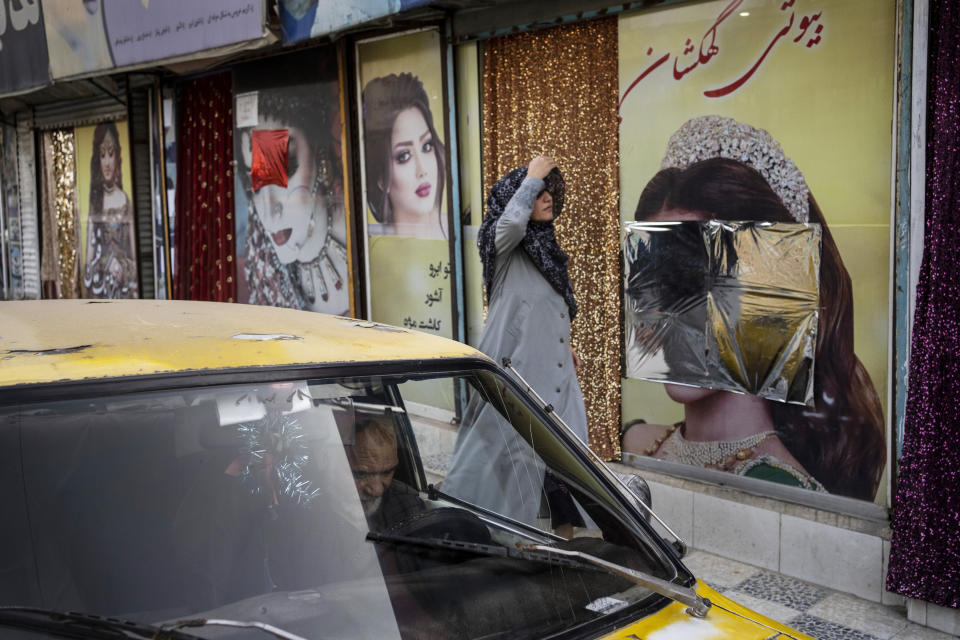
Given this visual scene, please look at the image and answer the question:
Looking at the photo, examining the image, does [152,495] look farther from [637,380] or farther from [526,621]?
[637,380]

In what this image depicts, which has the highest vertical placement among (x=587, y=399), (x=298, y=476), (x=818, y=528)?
(x=298, y=476)

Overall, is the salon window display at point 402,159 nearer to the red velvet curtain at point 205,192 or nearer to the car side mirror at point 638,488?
the red velvet curtain at point 205,192

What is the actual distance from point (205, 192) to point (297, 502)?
8.39 m

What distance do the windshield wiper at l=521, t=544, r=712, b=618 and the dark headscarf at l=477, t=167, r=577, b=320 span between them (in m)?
2.55

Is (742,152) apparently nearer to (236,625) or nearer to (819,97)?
(819,97)

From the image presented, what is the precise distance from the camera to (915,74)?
4.11m

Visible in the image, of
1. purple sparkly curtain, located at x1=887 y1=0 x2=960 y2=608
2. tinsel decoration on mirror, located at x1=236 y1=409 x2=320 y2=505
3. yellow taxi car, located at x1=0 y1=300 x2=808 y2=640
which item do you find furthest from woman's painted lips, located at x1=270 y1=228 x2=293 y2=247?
tinsel decoration on mirror, located at x1=236 y1=409 x2=320 y2=505

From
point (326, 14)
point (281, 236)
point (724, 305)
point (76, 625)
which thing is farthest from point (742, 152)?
point (281, 236)

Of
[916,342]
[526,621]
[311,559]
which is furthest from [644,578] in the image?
[916,342]

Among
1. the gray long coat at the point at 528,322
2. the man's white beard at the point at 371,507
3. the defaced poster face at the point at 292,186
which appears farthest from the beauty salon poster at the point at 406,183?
the man's white beard at the point at 371,507

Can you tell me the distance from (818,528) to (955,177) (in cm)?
177

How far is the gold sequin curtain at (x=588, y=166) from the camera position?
18.8 feet

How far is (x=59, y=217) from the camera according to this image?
12703 millimetres

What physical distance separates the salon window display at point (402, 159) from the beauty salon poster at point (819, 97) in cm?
205
